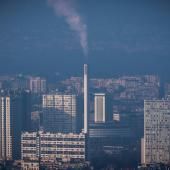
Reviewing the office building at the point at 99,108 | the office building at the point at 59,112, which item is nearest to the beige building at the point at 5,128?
the office building at the point at 59,112

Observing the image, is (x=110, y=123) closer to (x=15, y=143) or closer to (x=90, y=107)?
(x=90, y=107)

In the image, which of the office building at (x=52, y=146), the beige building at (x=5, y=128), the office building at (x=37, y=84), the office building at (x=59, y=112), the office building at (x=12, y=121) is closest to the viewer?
the office building at (x=52, y=146)

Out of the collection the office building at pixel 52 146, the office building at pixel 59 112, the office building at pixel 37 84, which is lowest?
the office building at pixel 52 146

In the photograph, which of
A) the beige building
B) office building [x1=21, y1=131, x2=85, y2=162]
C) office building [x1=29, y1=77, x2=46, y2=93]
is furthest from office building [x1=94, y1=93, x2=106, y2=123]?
office building [x1=21, y1=131, x2=85, y2=162]

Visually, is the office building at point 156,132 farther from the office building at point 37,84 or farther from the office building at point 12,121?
the office building at point 37,84

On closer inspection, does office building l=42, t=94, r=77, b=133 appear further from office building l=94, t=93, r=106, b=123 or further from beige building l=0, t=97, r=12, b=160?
beige building l=0, t=97, r=12, b=160

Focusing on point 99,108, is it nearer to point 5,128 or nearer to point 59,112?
point 59,112
